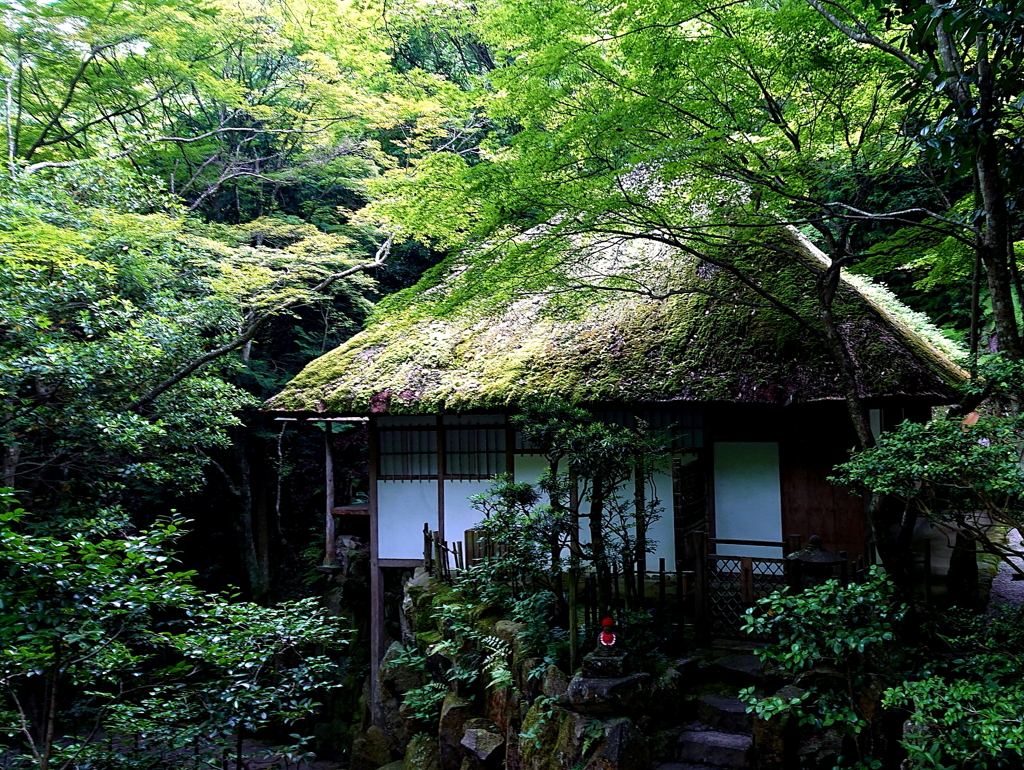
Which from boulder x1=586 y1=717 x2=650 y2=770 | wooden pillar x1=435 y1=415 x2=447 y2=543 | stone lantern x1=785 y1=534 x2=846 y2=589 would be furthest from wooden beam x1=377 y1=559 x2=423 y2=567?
stone lantern x1=785 y1=534 x2=846 y2=589

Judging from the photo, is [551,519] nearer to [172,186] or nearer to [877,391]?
[877,391]

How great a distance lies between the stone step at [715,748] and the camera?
575 cm

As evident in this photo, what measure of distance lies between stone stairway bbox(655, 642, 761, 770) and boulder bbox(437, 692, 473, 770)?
2.53 meters

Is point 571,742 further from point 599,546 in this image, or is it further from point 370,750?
point 370,750

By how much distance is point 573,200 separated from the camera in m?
6.46

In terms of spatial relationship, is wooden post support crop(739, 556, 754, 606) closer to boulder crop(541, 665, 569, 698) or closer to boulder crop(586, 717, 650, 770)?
boulder crop(586, 717, 650, 770)

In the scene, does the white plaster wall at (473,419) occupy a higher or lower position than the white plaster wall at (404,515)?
higher

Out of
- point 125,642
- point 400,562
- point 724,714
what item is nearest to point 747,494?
point 724,714

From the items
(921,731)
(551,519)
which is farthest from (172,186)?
(921,731)

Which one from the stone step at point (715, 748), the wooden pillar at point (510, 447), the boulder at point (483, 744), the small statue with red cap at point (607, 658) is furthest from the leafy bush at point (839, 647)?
the wooden pillar at point (510, 447)

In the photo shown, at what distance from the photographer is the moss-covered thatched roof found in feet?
24.5

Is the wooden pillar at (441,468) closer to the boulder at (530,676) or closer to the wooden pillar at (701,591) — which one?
the boulder at (530,676)

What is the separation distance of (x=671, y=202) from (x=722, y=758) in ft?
16.8

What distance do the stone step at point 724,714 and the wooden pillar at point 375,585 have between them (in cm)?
592
